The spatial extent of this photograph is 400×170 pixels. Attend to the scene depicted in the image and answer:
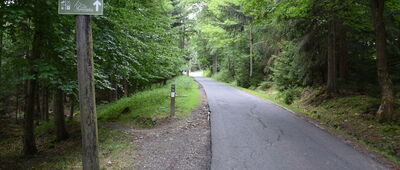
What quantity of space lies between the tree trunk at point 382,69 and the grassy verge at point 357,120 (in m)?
0.43

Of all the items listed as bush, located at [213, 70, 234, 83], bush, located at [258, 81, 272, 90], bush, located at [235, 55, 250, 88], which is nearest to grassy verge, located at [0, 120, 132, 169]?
bush, located at [258, 81, 272, 90]

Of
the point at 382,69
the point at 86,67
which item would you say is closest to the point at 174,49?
the point at 86,67

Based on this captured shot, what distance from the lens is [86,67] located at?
3465mm

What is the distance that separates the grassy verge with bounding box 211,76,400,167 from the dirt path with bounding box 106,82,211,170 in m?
4.29

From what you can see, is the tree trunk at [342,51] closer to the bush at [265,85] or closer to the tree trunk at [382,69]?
the tree trunk at [382,69]

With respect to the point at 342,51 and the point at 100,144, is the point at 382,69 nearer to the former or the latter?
the point at 342,51

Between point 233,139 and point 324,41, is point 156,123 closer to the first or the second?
point 233,139

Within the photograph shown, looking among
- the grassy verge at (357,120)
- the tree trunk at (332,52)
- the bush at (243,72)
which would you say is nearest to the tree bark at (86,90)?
the grassy verge at (357,120)

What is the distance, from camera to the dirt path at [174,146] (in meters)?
4.90

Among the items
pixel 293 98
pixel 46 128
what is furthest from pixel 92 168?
pixel 293 98

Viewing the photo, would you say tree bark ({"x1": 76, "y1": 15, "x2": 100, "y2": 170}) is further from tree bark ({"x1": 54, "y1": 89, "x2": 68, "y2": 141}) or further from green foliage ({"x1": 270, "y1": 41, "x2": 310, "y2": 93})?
green foliage ({"x1": 270, "y1": 41, "x2": 310, "y2": 93})

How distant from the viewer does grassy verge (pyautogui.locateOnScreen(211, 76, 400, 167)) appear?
20.6 ft

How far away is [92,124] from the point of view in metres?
3.56

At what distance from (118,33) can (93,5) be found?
14.3 feet
